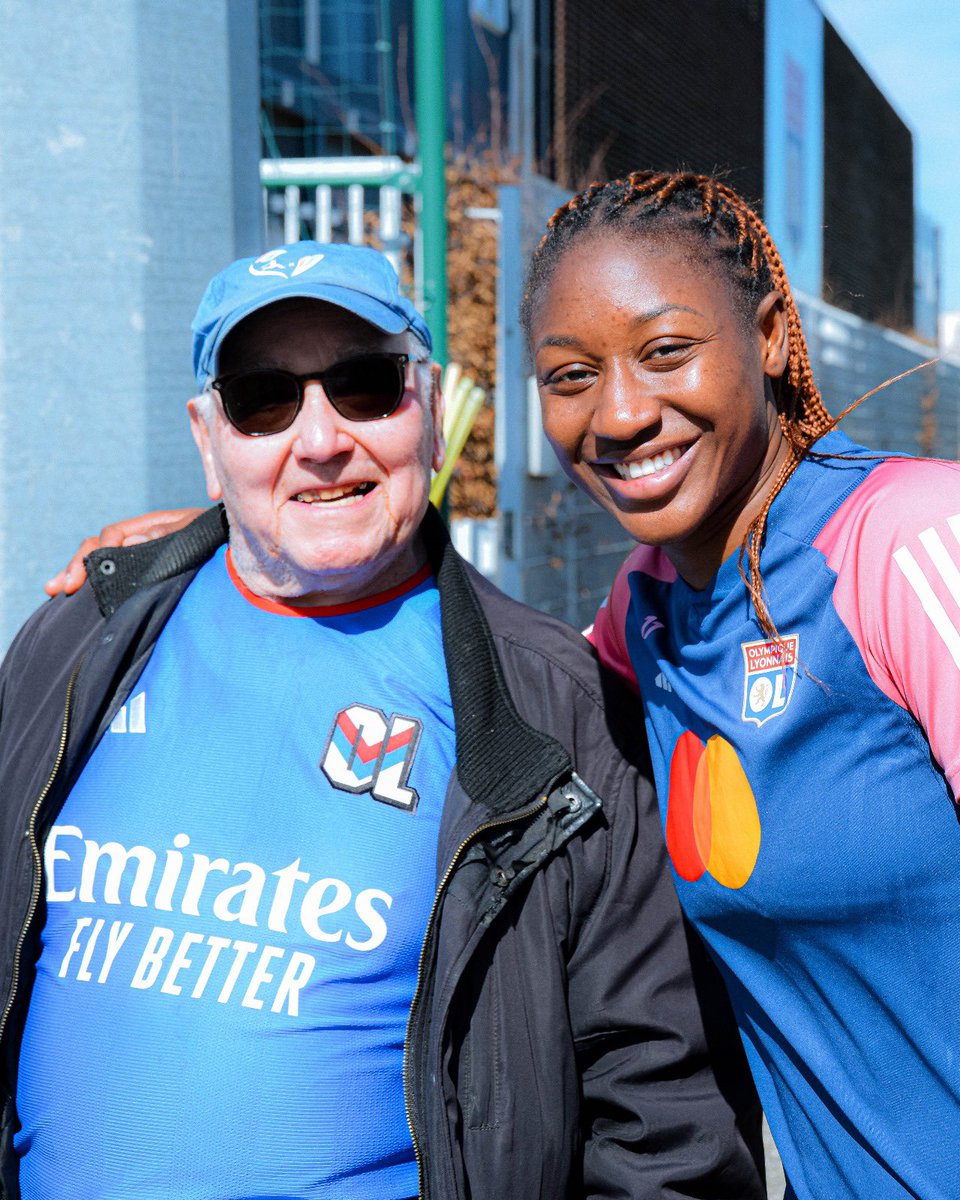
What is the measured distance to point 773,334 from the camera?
180 cm

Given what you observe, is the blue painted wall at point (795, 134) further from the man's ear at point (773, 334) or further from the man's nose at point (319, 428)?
the man's ear at point (773, 334)

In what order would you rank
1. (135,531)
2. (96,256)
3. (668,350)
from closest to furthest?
(668,350) < (135,531) < (96,256)

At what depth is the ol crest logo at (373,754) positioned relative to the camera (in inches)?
80.4

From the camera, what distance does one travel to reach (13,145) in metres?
3.38

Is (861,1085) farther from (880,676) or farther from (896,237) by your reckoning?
(896,237)

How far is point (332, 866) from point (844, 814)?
0.77 metres

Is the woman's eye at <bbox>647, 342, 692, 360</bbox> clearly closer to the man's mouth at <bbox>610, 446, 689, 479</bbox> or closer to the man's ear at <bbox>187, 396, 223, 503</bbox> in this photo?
the man's mouth at <bbox>610, 446, 689, 479</bbox>

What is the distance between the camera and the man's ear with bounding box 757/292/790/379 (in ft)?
5.83

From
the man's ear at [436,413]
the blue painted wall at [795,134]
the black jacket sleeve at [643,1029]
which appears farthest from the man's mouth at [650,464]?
the blue painted wall at [795,134]

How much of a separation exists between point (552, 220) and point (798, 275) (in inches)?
620

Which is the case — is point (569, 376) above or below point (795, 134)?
below

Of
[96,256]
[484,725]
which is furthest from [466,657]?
[96,256]

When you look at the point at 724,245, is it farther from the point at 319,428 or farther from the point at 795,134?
the point at 795,134

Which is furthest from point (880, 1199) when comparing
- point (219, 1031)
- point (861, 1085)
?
point (219, 1031)
